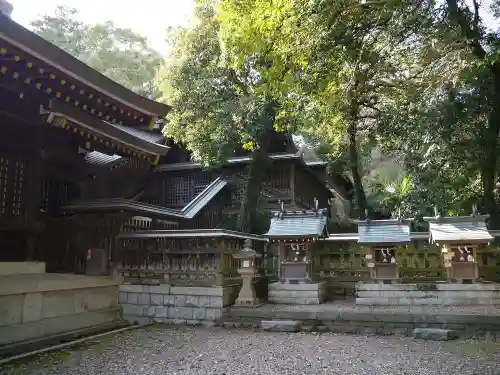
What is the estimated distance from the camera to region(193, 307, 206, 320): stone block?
10.3m

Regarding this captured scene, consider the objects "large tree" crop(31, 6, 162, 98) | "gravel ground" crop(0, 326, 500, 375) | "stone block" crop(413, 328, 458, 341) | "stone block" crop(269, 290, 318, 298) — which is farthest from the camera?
"large tree" crop(31, 6, 162, 98)

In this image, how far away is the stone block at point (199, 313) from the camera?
33.9 feet

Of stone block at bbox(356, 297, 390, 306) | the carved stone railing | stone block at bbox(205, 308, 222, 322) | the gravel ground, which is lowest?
the gravel ground

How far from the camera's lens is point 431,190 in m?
17.5

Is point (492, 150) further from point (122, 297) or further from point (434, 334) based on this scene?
point (122, 297)

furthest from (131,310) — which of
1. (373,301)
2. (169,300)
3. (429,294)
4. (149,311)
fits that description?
(429,294)

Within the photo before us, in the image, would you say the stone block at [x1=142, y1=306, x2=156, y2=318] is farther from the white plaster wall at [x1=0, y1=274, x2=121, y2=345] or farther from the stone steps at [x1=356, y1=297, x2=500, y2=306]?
the stone steps at [x1=356, y1=297, x2=500, y2=306]

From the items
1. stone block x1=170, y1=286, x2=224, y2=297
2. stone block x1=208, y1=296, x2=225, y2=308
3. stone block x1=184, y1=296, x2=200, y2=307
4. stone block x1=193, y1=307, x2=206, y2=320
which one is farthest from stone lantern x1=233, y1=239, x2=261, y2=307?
stone block x1=184, y1=296, x2=200, y2=307

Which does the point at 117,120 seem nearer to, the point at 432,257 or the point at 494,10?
the point at 432,257

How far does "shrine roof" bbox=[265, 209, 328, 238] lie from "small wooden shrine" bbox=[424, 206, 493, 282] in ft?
9.70

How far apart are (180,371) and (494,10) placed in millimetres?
14154

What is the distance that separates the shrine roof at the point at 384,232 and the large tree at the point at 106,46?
2966cm

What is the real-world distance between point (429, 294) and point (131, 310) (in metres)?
7.73

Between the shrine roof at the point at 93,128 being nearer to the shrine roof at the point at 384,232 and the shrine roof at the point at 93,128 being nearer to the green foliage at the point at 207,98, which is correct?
the shrine roof at the point at 384,232
